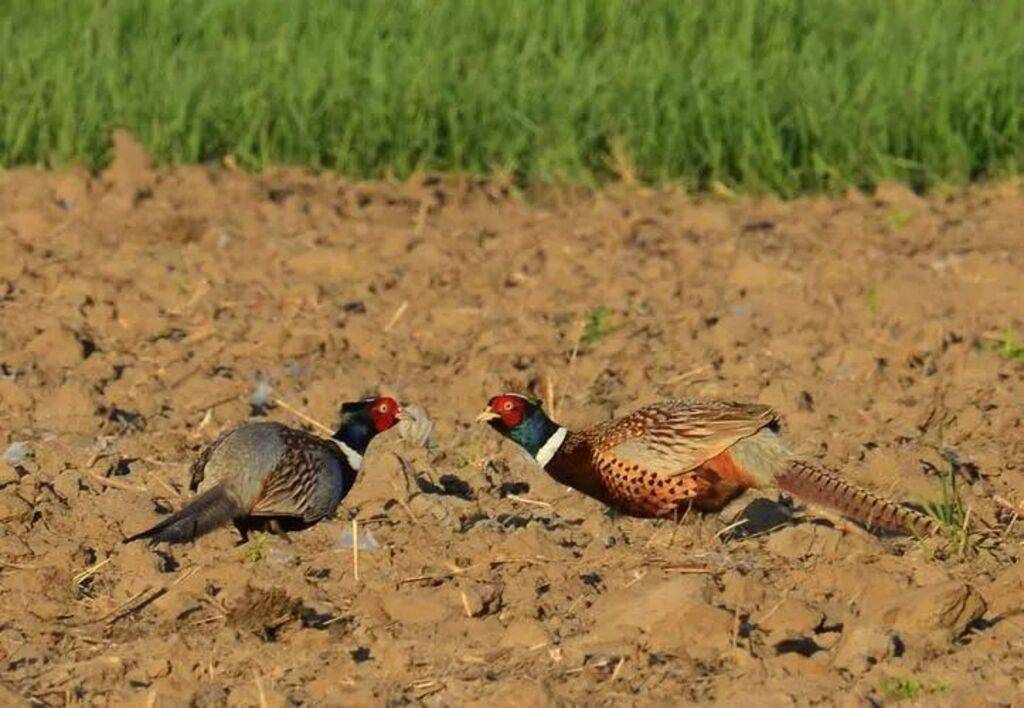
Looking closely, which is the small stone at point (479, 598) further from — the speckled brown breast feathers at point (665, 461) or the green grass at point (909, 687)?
the green grass at point (909, 687)

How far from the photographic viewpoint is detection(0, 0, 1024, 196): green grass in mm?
11039

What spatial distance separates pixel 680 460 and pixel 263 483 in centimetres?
121

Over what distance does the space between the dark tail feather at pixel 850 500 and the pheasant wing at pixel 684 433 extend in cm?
18

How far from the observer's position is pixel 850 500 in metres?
6.68

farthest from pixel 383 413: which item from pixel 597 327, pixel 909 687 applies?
pixel 909 687

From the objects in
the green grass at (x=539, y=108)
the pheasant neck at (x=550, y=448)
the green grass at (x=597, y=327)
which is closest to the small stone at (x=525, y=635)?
the pheasant neck at (x=550, y=448)

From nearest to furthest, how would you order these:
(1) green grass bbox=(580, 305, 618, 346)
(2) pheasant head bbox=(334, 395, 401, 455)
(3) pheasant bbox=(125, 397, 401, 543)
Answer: (3) pheasant bbox=(125, 397, 401, 543) < (2) pheasant head bbox=(334, 395, 401, 455) < (1) green grass bbox=(580, 305, 618, 346)

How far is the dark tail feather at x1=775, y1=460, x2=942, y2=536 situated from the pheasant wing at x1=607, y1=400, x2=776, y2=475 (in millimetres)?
183

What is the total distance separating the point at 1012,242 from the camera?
10.1m

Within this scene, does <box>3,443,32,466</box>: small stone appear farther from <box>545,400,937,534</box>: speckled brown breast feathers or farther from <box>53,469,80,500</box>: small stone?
<box>545,400,937,534</box>: speckled brown breast feathers

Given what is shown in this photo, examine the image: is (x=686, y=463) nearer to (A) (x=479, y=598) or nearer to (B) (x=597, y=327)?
(A) (x=479, y=598)

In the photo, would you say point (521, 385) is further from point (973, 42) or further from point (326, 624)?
point (973, 42)

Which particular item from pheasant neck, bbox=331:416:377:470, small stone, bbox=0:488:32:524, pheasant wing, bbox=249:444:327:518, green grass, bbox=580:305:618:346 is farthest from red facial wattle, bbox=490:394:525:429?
green grass, bbox=580:305:618:346

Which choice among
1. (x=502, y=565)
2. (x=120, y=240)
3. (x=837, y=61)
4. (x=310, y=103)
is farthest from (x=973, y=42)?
(x=502, y=565)
